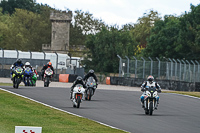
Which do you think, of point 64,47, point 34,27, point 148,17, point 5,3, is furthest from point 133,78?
point 5,3

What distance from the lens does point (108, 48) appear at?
8231cm

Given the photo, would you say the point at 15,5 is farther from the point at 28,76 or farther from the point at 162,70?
the point at 28,76

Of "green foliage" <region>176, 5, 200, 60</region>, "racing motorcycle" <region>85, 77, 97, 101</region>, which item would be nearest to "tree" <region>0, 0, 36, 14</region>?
"green foliage" <region>176, 5, 200, 60</region>

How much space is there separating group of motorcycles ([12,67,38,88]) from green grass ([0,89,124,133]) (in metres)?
8.26

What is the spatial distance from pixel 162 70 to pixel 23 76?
17.9 m

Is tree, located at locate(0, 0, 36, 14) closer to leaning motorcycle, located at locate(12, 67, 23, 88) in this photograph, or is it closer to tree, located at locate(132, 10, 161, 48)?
tree, located at locate(132, 10, 161, 48)

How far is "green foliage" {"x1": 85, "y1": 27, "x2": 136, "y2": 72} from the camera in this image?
80812mm

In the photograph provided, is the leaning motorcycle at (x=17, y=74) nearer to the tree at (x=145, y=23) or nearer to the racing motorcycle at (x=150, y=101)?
the racing motorcycle at (x=150, y=101)

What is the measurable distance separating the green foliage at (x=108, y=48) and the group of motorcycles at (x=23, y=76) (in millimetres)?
44739

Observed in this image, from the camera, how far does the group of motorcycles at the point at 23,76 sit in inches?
1175

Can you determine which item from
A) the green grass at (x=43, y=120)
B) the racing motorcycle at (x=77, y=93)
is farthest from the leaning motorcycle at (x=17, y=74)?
the racing motorcycle at (x=77, y=93)

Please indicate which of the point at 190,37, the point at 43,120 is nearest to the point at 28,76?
the point at 43,120

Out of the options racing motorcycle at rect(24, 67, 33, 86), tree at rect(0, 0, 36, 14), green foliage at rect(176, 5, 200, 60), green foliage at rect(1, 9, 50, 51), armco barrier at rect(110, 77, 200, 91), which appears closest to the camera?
racing motorcycle at rect(24, 67, 33, 86)

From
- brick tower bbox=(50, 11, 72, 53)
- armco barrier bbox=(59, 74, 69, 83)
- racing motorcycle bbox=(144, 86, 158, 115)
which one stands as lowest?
racing motorcycle bbox=(144, 86, 158, 115)
